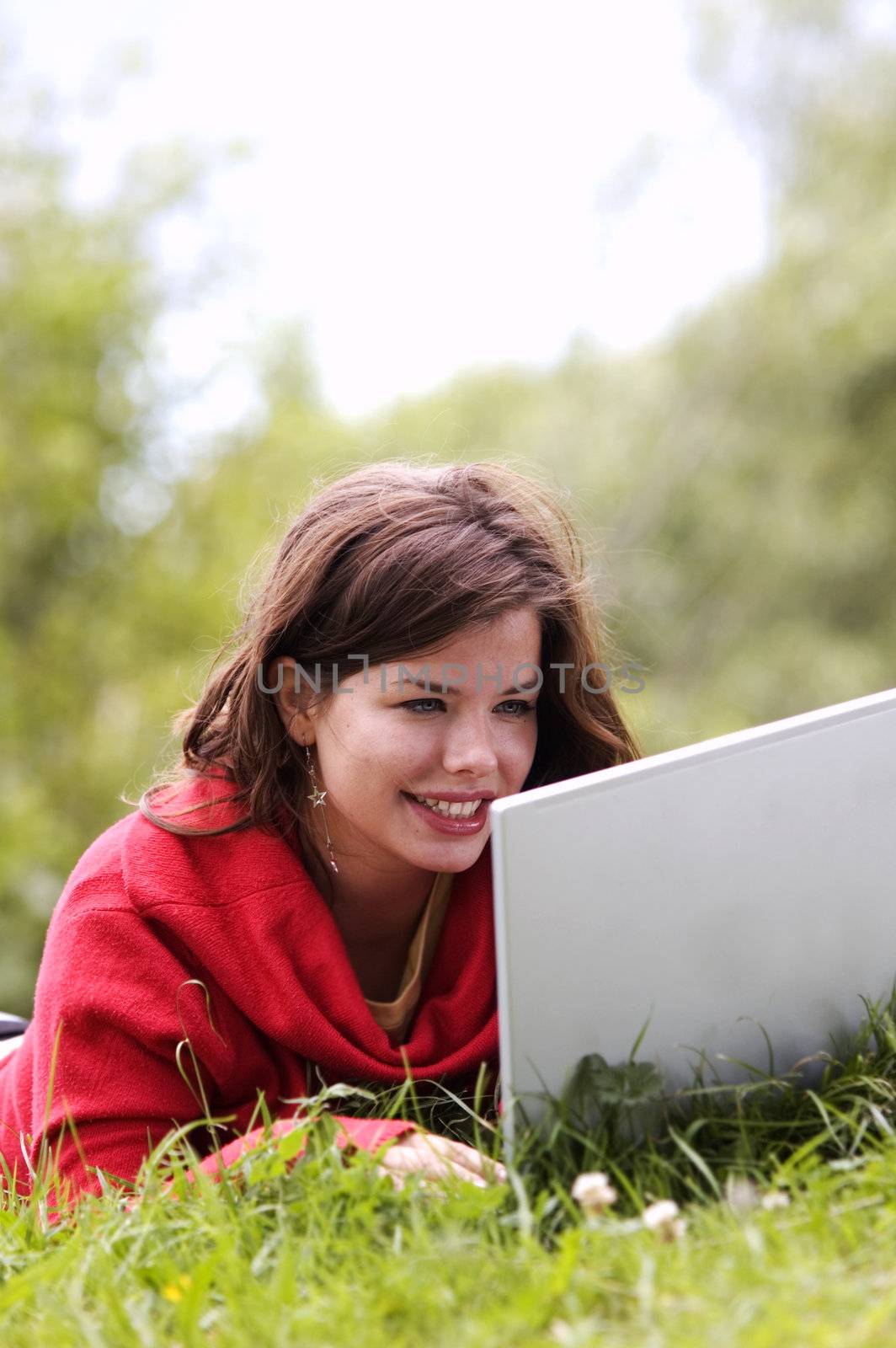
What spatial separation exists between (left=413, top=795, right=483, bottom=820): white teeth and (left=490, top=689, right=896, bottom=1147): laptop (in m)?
0.55

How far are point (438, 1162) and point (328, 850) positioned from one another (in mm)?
723

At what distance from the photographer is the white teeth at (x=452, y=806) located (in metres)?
1.82

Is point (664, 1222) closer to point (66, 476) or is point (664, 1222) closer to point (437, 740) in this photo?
point (437, 740)

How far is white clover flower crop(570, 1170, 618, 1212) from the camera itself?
1.15 m

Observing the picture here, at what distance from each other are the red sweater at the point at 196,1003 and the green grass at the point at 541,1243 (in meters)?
0.23

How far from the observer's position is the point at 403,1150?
1353 mm

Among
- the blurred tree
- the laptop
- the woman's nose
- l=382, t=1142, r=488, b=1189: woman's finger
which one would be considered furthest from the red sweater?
the blurred tree

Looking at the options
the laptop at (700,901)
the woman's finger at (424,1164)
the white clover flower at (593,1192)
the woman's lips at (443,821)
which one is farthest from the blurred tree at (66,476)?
the white clover flower at (593,1192)

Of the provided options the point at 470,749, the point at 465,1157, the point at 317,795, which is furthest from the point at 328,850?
the point at 465,1157

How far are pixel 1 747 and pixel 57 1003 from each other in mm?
7626

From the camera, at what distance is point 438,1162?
4.35 feet

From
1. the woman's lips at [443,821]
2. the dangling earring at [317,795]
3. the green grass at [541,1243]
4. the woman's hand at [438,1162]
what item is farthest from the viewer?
the dangling earring at [317,795]

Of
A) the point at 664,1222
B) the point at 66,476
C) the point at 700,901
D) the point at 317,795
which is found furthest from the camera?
the point at 66,476

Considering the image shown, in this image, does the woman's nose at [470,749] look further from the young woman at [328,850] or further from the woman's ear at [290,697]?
the woman's ear at [290,697]
